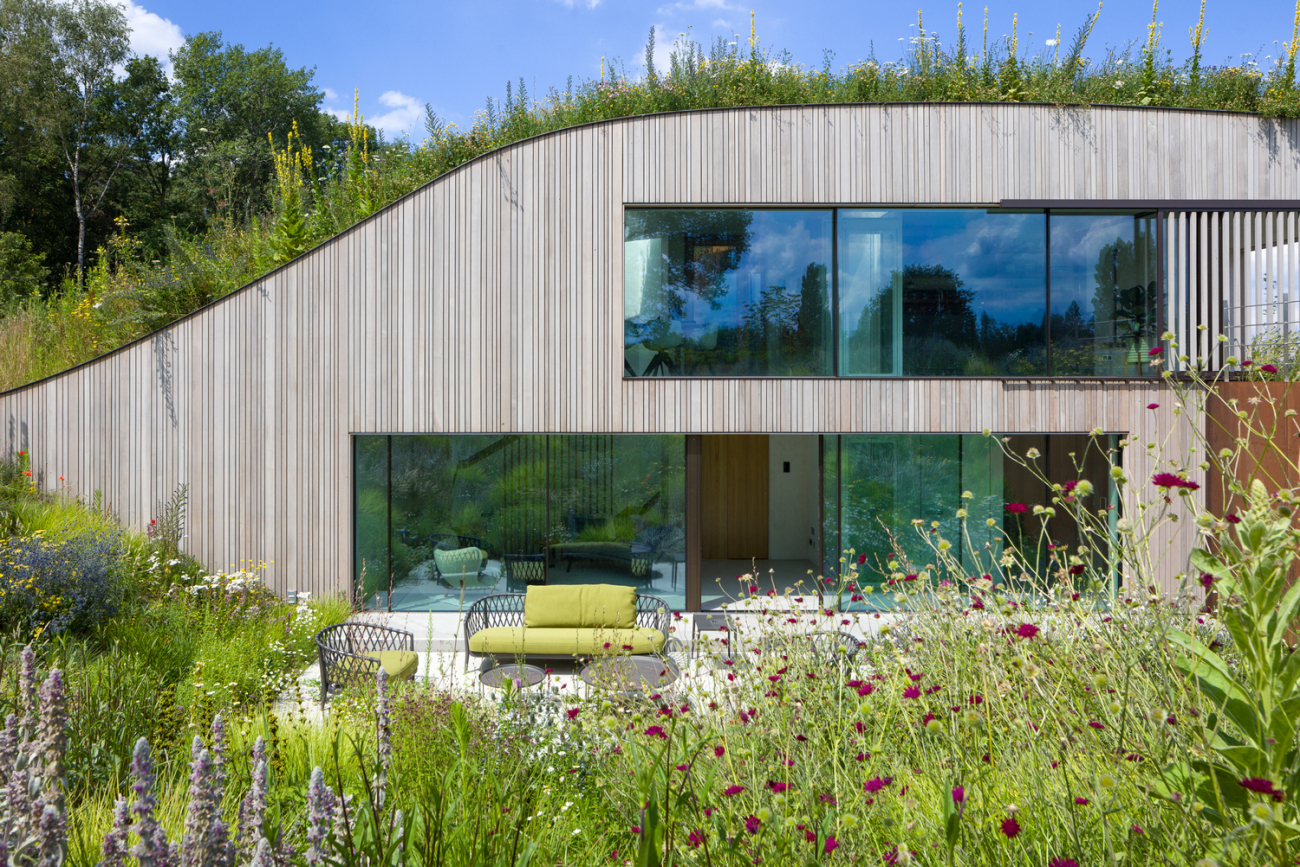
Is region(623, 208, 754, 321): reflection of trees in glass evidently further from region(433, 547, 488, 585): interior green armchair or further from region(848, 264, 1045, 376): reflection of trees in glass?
region(433, 547, 488, 585): interior green armchair

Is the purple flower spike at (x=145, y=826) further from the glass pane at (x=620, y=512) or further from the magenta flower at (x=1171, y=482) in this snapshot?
the glass pane at (x=620, y=512)

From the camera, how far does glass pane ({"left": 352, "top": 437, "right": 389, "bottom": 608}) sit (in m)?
9.24

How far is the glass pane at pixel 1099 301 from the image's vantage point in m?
9.07

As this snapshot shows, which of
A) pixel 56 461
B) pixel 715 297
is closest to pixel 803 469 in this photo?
pixel 715 297

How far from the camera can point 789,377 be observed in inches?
355

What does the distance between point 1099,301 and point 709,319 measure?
16.0 feet

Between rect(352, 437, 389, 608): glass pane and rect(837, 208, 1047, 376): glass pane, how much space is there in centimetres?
601

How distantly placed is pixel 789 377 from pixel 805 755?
680cm

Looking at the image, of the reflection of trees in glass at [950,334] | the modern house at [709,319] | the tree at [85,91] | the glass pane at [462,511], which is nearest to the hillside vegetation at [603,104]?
the modern house at [709,319]

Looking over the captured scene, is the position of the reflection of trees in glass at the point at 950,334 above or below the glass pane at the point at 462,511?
above

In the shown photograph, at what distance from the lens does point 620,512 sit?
9.34 m

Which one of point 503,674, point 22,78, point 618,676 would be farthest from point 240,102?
point 618,676

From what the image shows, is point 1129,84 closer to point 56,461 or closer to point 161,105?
point 56,461

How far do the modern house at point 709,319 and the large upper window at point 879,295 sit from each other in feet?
0.12
